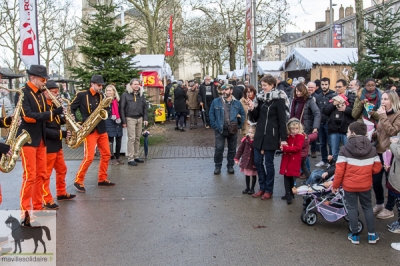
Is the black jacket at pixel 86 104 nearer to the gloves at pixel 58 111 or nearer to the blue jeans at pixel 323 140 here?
the gloves at pixel 58 111

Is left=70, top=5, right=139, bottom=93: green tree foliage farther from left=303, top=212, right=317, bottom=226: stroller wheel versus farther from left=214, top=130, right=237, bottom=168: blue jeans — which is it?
left=303, top=212, right=317, bottom=226: stroller wheel

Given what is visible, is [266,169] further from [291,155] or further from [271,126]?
[271,126]

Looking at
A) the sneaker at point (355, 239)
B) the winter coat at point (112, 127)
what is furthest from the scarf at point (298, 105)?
the winter coat at point (112, 127)

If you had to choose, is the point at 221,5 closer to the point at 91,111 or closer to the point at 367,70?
the point at 367,70

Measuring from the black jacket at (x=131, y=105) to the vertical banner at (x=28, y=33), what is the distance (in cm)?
231

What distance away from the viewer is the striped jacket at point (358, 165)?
4852mm

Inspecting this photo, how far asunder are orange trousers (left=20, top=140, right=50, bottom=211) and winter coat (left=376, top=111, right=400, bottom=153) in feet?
15.5

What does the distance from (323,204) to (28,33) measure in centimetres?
771

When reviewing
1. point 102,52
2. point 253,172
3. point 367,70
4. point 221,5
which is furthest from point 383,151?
point 221,5

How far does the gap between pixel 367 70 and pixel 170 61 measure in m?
40.4

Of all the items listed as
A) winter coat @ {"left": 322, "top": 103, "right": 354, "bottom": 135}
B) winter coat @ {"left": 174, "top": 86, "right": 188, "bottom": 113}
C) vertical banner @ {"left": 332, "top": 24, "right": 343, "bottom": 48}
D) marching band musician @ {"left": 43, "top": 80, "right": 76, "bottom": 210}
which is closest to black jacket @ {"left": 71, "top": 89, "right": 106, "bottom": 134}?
marching band musician @ {"left": 43, "top": 80, "right": 76, "bottom": 210}

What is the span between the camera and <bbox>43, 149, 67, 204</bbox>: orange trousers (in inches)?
249

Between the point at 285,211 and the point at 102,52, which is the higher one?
the point at 102,52

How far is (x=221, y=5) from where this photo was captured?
32469 mm
